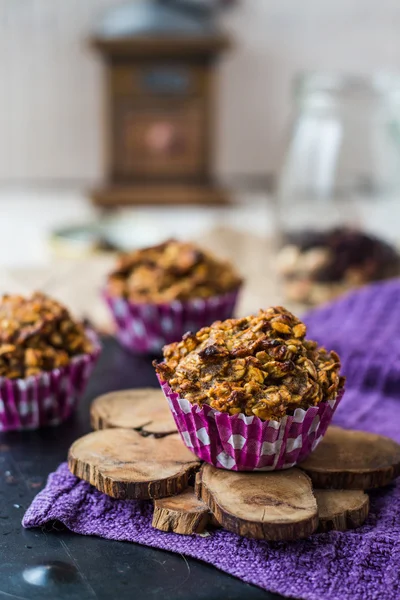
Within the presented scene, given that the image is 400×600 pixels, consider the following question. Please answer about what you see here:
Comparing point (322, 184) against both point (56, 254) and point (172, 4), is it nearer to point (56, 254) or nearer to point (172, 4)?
point (56, 254)

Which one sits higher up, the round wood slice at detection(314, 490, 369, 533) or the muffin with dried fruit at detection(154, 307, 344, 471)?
the muffin with dried fruit at detection(154, 307, 344, 471)

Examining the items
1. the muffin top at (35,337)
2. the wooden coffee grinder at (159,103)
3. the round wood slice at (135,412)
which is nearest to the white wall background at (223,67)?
the wooden coffee grinder at (159,103)

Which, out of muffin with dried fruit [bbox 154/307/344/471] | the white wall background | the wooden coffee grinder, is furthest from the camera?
the white wall background

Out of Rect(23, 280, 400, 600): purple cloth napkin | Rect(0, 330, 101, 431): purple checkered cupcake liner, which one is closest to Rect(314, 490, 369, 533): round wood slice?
Rect(23, 280, 400, 600): purple cloth napkin

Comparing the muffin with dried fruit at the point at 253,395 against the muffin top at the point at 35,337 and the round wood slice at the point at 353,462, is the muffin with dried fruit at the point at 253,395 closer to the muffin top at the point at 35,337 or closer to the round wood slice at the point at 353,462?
the round wood slice at the point at 353,462

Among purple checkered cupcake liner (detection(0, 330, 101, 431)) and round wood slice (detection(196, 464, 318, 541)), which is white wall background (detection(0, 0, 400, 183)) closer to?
purple checkered cupcake liner (detection(0, 330, 101, 431))

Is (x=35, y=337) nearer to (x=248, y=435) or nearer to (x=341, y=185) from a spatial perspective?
(x=248, y=435)

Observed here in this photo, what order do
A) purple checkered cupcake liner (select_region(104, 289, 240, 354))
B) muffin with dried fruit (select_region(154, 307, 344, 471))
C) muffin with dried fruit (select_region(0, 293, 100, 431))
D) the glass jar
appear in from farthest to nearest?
the glass jar
purple checkered cupcake liner (select_region(104, 289, 240, 354))
muffin with dried fruit (select_region(0, 293, 100, 431))
muffin with dried fruit (select_region(154, 307, 344, 471))
